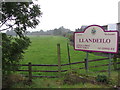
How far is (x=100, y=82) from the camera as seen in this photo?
196 inches

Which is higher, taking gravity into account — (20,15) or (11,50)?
(20,15)

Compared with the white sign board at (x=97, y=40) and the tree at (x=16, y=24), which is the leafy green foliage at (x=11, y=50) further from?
the white sign board at (x=97, y=40)

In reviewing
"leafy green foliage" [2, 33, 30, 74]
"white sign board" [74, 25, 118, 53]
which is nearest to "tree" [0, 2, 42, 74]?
"leafy green foliage" [2, 33, 30, 74]

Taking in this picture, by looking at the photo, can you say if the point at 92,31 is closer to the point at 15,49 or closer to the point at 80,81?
the point at 80,81

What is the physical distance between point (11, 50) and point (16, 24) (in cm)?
93

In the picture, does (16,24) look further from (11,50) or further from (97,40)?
(97,40)

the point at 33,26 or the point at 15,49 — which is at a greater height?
the point at 33,26

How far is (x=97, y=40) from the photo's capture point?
5.39 m

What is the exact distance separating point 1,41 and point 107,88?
13.1 ft

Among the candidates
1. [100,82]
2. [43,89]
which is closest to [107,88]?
[100,82]

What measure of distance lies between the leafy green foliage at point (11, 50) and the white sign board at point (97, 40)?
267cm

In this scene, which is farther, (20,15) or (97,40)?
(97,40)

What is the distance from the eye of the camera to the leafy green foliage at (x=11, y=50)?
3818mm

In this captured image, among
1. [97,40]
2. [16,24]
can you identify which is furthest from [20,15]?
[97,40]
